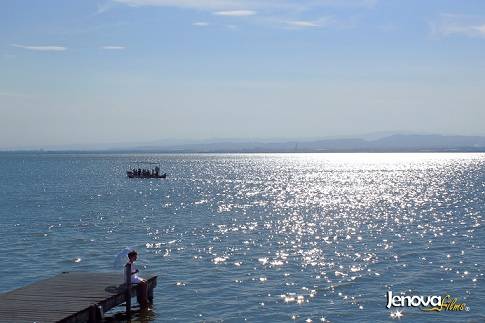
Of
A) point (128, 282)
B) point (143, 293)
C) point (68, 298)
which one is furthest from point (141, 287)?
point (68, 298)

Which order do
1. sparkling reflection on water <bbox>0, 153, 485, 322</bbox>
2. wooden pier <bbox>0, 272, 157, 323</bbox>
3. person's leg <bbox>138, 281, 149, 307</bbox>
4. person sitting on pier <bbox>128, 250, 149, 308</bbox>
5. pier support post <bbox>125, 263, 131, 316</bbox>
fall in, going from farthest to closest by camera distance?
sparkling reflection on water <bbox>0, 153, 485, 322</bbox>, person's leg <bbox>138, 281, 149, 307</bbox>, person sitting on pier <bbox>128, 250, 149, 308</bbox>, pier support post <bbox>125, 263, 131, 316</bbox>, wooden pier <bbox>0, 272, 157, 323</bbox>

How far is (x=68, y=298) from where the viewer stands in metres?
23.5

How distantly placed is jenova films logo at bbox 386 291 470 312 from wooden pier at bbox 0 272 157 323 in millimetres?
10399

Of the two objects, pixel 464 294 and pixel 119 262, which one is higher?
pixel 119 262

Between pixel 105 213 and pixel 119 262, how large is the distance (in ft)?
128

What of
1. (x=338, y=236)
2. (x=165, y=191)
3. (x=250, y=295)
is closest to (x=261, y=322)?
(x=250, y=295)

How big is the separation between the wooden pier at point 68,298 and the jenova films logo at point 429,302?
34.1 feet

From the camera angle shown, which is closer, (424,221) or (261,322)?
(261,322)

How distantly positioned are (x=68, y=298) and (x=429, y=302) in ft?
48.3

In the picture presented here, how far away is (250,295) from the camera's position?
93.8 ft

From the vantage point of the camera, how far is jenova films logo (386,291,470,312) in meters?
26.3

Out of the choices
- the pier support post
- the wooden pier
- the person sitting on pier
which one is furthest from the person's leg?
the pier support post

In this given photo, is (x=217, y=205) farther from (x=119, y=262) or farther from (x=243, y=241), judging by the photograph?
(x=119, y=262)

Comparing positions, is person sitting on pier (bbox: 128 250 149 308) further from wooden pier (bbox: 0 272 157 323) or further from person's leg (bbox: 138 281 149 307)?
wooden pier (bbox: 0 272 157 323)
